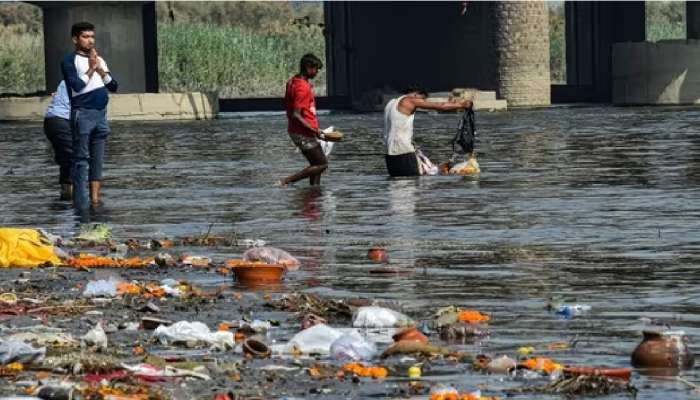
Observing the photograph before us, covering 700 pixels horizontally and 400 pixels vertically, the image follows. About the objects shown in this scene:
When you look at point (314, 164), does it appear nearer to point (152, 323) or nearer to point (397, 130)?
point (397, 130)

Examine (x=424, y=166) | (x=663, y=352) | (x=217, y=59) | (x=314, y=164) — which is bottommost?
(x=217, y=59)

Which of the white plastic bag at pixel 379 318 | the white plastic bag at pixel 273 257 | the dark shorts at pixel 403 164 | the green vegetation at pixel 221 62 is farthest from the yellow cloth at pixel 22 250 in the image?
the green vegetation at pixel 221 62

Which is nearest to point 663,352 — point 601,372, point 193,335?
point 601,372

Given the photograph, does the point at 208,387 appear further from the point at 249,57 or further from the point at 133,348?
the point at 249,57

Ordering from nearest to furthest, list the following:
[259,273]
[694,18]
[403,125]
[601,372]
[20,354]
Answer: [601,372]
[20,354]
[259,273]
[403,125]
[694,18]

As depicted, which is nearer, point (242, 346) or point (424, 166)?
point (242, 346)

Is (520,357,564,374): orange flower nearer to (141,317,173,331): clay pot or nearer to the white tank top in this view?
(141,317,173,331): clay pot

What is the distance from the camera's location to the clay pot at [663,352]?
31.6 ft

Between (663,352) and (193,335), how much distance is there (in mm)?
2493

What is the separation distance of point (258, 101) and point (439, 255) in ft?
177

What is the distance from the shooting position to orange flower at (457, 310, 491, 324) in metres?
11.3

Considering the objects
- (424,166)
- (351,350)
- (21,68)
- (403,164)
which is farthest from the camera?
(21,68)

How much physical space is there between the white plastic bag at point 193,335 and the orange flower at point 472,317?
1.30m

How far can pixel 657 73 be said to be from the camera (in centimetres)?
5847
